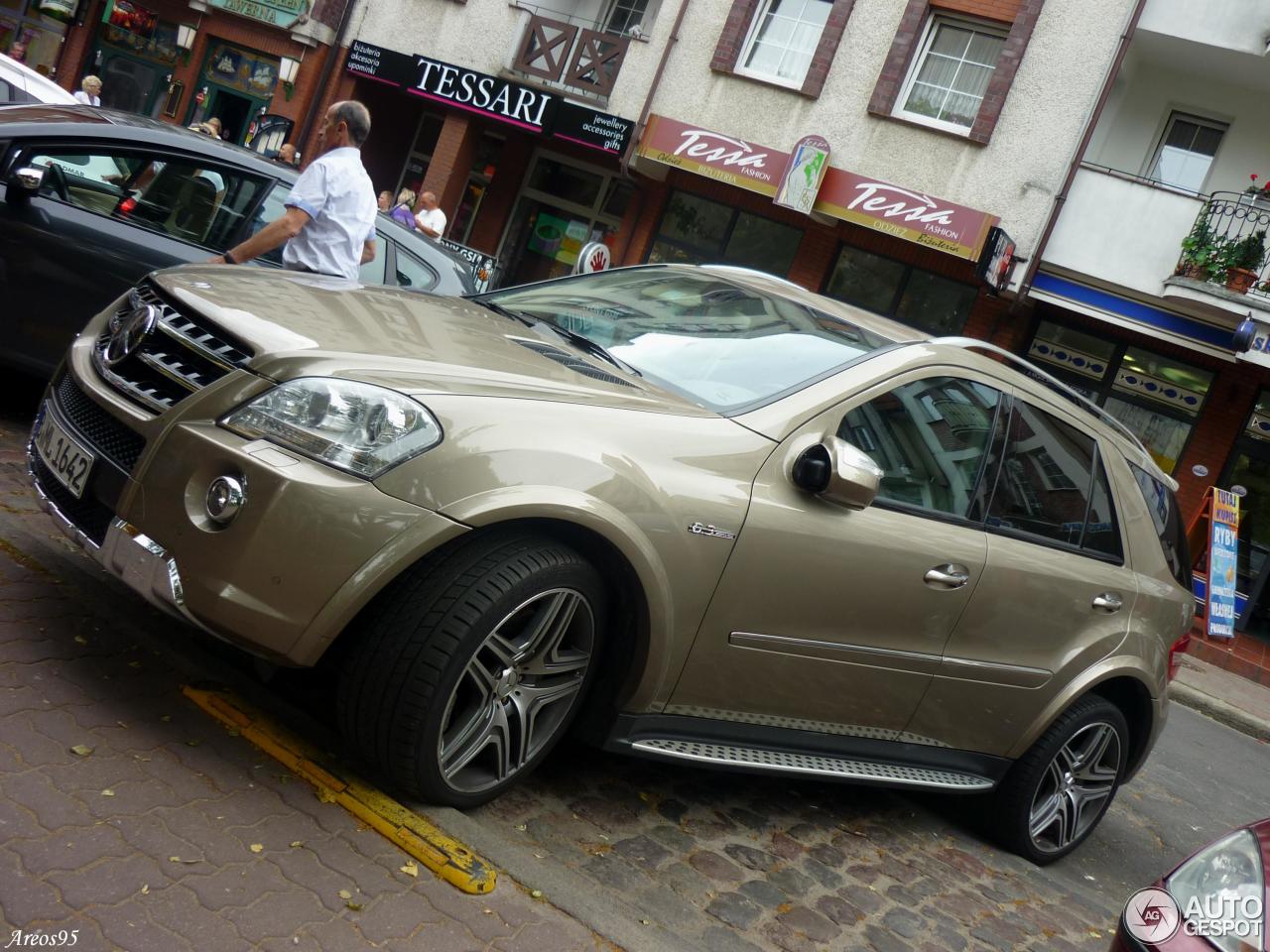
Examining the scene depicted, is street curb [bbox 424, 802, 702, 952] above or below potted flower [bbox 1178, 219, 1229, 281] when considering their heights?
below

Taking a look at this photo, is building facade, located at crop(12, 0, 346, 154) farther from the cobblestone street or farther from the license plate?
the license plate

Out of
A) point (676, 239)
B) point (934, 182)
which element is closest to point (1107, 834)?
point (934, 182)

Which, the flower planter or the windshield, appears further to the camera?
the flower planter

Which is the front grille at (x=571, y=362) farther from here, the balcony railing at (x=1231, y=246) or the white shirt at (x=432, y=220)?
the balcony railing at (x=1231, y=246)

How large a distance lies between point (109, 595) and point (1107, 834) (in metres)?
4.50

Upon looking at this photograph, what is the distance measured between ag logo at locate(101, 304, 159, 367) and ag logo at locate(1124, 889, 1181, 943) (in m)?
2.92

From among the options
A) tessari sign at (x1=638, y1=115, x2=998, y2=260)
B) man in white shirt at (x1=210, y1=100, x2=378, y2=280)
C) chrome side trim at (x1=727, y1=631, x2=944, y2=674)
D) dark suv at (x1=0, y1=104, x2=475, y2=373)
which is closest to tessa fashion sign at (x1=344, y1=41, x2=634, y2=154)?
tessari sign at (x1=638, y1=115, x2=998, y2=260)

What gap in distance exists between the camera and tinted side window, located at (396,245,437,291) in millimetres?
6441

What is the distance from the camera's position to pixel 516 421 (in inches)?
120

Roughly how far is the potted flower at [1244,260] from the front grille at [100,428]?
46.2 feet

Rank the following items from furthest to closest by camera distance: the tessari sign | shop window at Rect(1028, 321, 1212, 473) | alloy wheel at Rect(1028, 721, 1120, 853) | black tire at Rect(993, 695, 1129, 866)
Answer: shop window at Rect(1028, 321, 1212, 473) → the tessari sign → alloy wheel at Rect(1028, 721, 1120, 853) → black tire at Rect(993, 695, 1129, 866)

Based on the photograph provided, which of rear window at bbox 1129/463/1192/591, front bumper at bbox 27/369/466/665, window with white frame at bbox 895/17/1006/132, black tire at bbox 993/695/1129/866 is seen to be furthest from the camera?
window with white frame at bbox 895/17/1006/132

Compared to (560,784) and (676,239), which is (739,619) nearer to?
(560,784)

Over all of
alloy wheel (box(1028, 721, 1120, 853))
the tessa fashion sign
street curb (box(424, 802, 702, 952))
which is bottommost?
street curb (box(424, 802, 702, 952))
